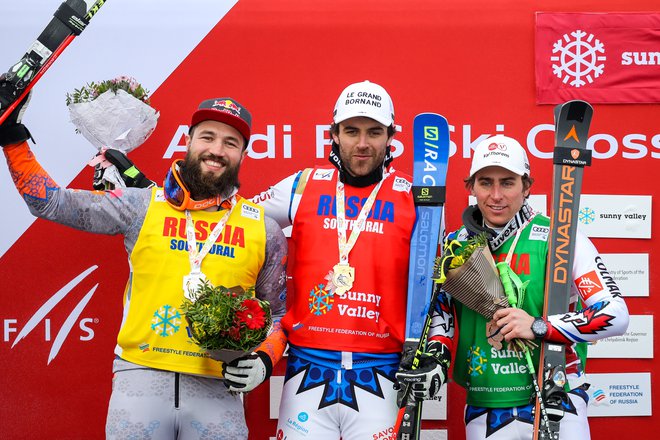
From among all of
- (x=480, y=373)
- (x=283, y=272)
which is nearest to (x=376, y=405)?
(x=480, y=373)

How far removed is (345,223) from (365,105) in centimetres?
55

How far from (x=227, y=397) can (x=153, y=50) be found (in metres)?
2.07

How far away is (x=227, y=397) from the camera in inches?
122

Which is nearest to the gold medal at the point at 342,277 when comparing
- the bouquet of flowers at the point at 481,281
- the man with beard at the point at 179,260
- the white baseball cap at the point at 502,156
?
the man with beard at the point at 179,260

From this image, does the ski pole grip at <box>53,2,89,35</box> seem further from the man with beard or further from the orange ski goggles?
the orange ski goggles

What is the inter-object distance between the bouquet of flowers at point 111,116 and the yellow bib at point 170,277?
31.8 inches

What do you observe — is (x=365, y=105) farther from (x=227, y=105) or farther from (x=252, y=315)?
(x=252, y=315)

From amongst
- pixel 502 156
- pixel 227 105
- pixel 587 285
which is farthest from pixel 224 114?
pixel 587 285

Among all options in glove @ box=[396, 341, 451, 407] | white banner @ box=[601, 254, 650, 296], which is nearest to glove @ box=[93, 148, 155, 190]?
glove @ box=[396, 341, 451, 407]

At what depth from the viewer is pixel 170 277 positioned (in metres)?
3.01

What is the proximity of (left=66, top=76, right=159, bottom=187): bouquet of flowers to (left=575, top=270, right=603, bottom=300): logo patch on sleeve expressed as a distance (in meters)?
2.29

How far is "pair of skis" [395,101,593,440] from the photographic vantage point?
2.97m

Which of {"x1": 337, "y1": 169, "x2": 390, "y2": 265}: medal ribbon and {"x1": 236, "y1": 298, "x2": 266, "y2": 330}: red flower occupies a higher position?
{"x1": 337, "y1": 169, "x2": 390, "y2": 265}: medal ribbon

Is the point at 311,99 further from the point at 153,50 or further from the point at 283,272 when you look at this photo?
the point at 283,272
